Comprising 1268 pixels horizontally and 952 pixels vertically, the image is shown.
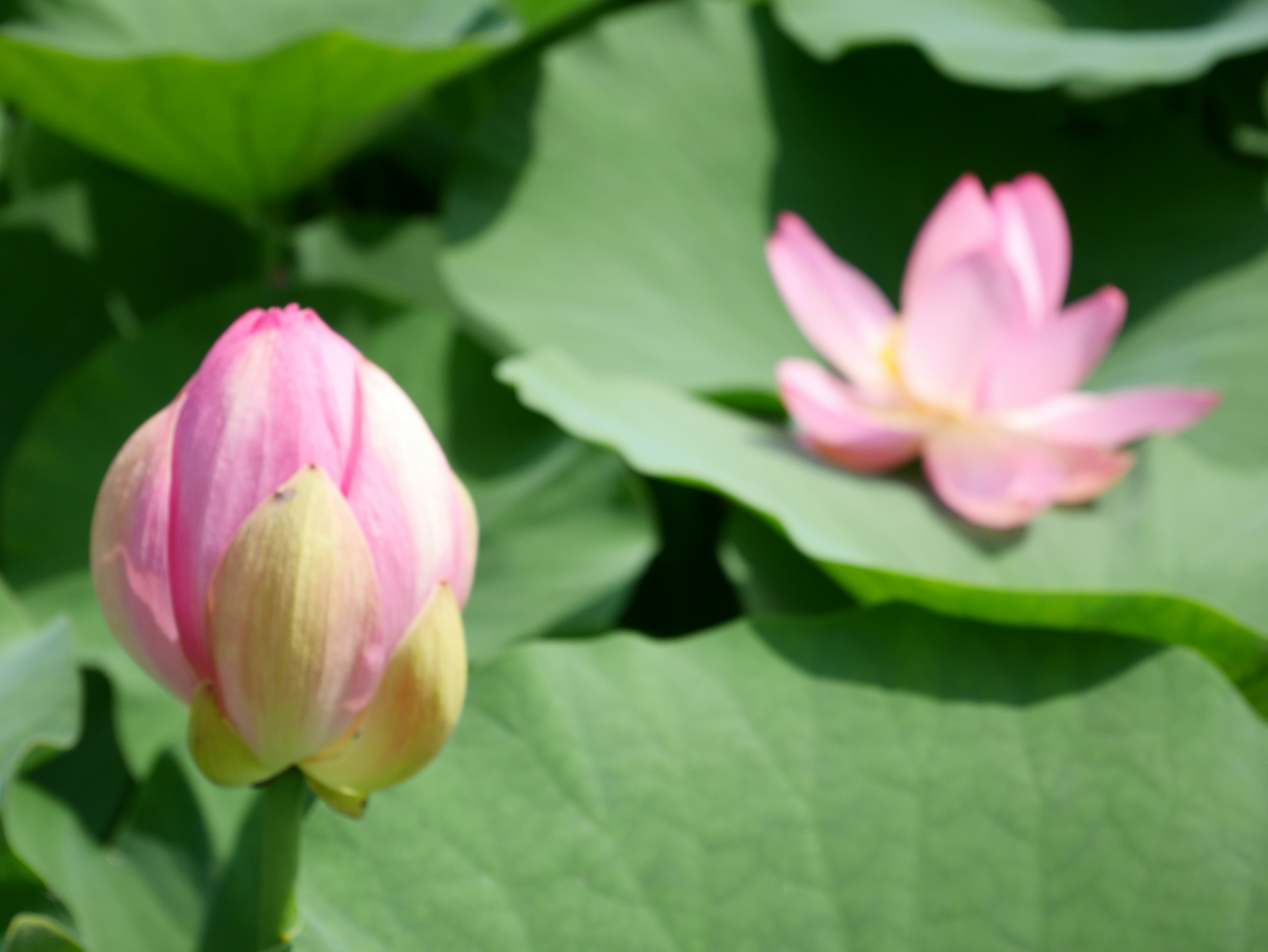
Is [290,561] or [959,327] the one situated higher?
[290,561]

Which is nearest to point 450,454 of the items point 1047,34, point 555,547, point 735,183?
point 555,547

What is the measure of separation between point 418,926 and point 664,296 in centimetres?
65

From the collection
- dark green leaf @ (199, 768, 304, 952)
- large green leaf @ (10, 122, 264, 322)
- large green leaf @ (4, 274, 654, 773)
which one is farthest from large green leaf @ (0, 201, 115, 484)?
dark green leaf @ (199, 768, 304, 952)

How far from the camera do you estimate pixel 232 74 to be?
0.84 meters

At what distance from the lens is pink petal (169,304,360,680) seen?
1.17 ft

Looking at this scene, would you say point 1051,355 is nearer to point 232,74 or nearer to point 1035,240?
point 1035,240

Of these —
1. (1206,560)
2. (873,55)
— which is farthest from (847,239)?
(1206,560)

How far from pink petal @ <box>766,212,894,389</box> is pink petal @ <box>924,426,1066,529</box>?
8 cm

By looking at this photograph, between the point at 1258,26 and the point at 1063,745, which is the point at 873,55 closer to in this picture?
the point at 1258,26

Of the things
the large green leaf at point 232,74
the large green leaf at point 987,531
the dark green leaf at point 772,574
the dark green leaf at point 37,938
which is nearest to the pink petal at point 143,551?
the dark green leaf at point 37,938

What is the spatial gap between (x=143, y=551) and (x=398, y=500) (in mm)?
82

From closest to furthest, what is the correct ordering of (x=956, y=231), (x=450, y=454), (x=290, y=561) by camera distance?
(x=290, y=561), (x=956, y=231), (x=450, y=454)

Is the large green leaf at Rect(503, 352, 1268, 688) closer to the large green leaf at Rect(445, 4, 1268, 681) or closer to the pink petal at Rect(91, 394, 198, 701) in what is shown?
the large green leaf at Rect(445, 4, 1268, 681)

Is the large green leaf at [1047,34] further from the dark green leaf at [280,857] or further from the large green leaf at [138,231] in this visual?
the dark green leaf at [280,857]
